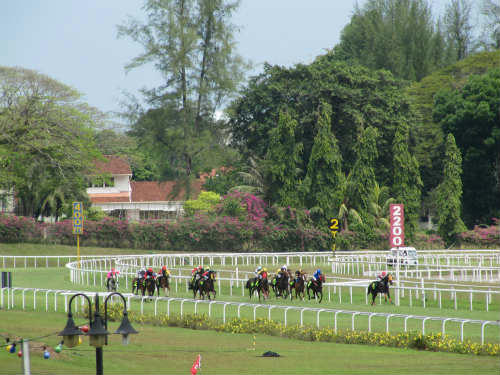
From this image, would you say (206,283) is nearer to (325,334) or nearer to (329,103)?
(325,334)

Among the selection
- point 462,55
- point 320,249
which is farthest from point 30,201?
point 462,55

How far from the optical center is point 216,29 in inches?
2213

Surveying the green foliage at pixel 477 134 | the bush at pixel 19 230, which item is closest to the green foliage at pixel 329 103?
the green foliage at pixel 477 134

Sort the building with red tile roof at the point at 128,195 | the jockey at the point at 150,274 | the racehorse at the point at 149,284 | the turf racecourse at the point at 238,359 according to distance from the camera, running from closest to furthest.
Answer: the turf racecourse at the point at 238,359
the racehorse at the point at 149,284
the jockey at the point at 150,274
the building with red tile roof at the point at 128,195

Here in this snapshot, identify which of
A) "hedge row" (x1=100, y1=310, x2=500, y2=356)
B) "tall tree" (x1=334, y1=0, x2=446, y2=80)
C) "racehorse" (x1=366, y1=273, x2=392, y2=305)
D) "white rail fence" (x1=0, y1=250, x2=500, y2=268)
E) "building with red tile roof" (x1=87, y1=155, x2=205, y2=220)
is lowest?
"hedge row" (x1=100, y1=310, x2=500, y2=356)

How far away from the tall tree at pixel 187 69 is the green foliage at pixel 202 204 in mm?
2057

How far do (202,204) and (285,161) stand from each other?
25.6 ft

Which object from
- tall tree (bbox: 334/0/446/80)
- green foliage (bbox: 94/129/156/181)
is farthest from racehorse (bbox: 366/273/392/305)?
tall tree (bbox: 334/0/446/80)

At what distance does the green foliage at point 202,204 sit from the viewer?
56.3m

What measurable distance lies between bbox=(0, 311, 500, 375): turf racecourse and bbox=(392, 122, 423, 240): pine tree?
3705cm

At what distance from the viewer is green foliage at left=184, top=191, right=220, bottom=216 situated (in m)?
56.3

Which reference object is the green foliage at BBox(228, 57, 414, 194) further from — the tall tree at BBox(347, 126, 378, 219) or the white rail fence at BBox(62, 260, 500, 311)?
the white rail fence at BBox(62, 260, 500, 311)

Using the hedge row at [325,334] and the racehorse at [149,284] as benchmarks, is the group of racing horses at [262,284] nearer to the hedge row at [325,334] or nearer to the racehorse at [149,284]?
the racehorse at [149,284]

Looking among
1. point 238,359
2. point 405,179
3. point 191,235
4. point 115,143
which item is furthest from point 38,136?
point 238,359
